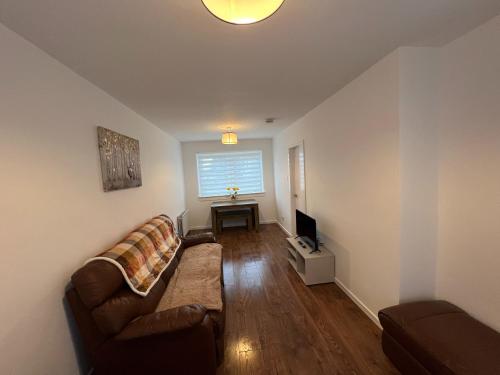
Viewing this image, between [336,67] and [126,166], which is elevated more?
[336,67]

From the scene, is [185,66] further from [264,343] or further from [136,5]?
[264,343]

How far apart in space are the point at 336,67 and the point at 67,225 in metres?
2.35

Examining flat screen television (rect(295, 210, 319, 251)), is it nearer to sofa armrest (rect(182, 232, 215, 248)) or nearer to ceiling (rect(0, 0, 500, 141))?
sofa armrest (rect(182, 232, 215, 248))

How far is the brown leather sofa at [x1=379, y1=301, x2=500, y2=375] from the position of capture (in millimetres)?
1142

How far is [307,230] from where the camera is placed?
3023mm

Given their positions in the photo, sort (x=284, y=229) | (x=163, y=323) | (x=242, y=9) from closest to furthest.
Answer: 1. (x=242, y=9)
2. (x=163, y=323)
3. (x=284, y=229)

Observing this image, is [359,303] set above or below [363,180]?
below

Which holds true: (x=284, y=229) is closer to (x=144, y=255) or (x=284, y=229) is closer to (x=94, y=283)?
(x=144, y=255)

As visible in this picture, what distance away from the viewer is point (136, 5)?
104cm

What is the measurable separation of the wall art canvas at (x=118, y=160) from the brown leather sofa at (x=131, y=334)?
836 millimetres

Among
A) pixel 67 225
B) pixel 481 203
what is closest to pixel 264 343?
pixel 67 225

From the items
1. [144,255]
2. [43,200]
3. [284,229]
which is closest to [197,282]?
[144,255]

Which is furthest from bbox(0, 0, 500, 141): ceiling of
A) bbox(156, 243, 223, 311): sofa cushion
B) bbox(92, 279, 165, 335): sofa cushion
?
bbox(156, 243, 223, 311): sofa cushion

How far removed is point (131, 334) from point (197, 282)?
Answer: 30.5 inches
